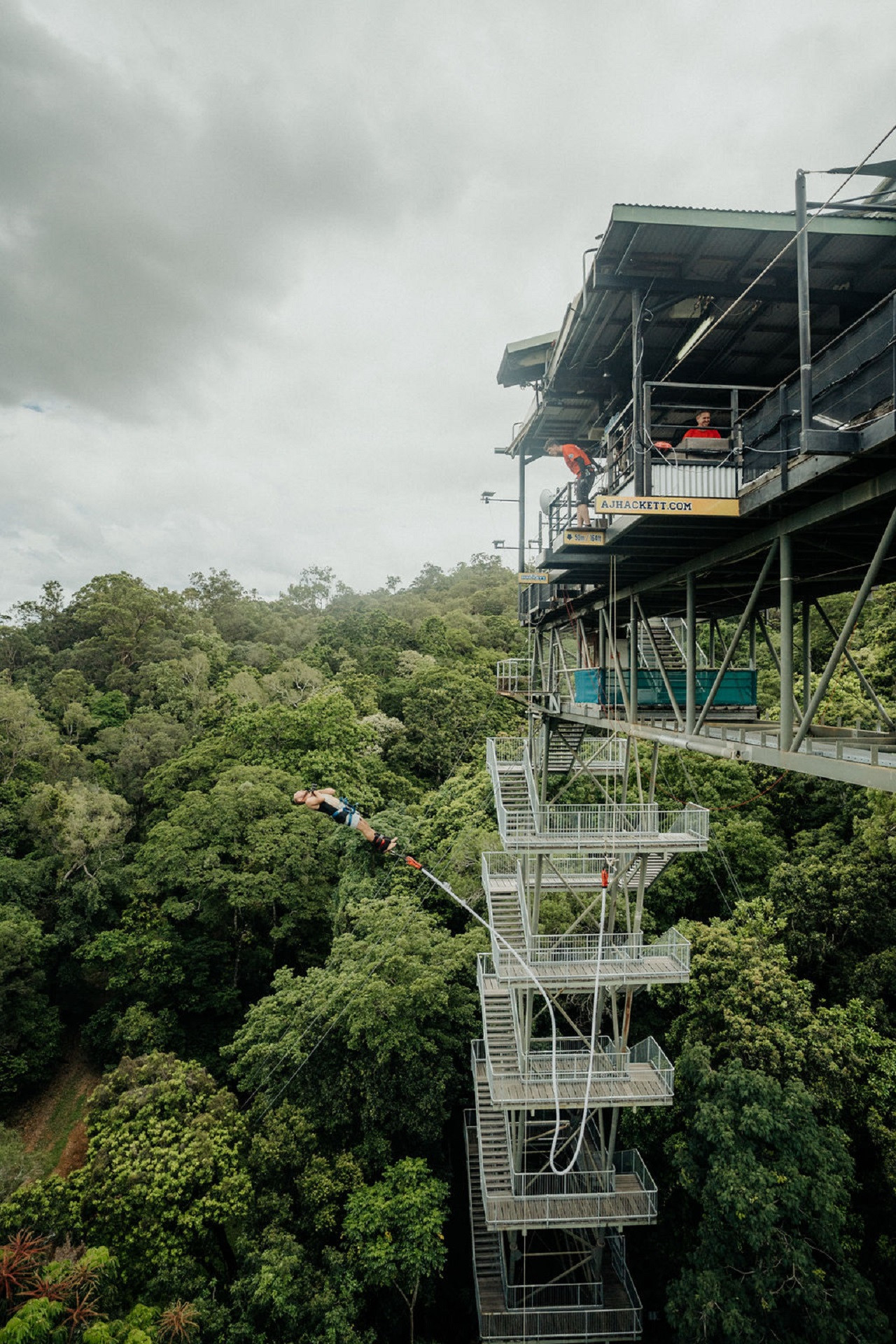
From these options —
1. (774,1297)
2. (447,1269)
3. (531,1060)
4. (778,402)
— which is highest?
(778,402)

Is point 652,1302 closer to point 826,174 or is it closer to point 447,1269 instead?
point 447,1269

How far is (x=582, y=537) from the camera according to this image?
8656 millimetres

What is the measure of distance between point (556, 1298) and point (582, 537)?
16.1 m

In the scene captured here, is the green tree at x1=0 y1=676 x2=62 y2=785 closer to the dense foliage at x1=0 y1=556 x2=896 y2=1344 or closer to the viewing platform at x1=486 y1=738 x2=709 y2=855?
the dense foliage at x1=0 y1=556 x2=896 y2=1344

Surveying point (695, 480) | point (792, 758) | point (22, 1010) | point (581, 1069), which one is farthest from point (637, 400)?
point (22, 1010)

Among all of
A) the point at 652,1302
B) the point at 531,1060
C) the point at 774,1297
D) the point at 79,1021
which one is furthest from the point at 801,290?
the point at 79,1021

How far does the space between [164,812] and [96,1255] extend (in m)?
20.3

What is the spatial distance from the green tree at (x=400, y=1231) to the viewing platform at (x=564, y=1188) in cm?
121

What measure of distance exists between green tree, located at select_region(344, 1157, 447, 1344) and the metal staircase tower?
116 centimetres

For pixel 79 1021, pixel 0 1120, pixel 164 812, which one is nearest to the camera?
pixel 0 1120

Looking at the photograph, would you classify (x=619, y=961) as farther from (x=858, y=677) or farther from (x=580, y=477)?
(x=580, y=477)

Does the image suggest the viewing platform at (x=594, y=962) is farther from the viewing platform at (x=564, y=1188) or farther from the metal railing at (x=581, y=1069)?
the viewing platform at (x=564, y=1188)

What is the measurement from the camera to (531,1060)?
43.1 feet

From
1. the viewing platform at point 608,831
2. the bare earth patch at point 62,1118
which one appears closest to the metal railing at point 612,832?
the viewing platform at point 608,831
